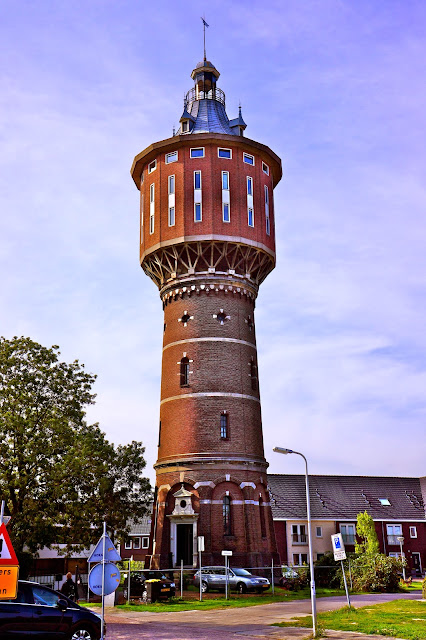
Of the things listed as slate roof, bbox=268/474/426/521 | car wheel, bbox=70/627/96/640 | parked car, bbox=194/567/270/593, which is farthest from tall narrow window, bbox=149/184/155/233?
slate roof, bbox=268/474/426/521

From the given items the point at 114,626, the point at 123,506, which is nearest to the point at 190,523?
the point at 123,506

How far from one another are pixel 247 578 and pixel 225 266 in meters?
19.0

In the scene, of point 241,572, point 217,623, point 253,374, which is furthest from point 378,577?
point 217,623

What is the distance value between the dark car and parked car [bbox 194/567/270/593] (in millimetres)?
18922

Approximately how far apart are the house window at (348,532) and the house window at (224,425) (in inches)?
1134

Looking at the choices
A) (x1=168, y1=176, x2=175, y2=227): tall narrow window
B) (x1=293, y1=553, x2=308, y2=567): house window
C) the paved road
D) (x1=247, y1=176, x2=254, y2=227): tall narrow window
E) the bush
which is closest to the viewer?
the paved road

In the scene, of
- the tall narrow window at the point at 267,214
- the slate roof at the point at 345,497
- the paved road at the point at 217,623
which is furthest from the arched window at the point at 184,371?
the slate roof at the point at 345,497

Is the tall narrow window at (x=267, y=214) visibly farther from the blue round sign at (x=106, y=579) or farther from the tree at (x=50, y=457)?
the blue round sign at (x=106, y=579)

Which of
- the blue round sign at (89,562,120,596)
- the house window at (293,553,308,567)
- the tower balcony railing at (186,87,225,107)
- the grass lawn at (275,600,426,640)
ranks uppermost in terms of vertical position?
the tower balcony railing at (186,87,225,107)

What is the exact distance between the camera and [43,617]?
1625cm

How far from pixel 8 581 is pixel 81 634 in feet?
20.6

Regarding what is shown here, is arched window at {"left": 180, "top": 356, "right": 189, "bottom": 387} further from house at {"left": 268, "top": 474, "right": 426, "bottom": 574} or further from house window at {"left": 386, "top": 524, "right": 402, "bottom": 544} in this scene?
house window at {"left": 386, "top": 524, "right": 402, "bottom": 544}

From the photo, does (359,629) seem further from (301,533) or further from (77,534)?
(301,533)

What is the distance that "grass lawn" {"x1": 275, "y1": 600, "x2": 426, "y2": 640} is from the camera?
19952 mm
